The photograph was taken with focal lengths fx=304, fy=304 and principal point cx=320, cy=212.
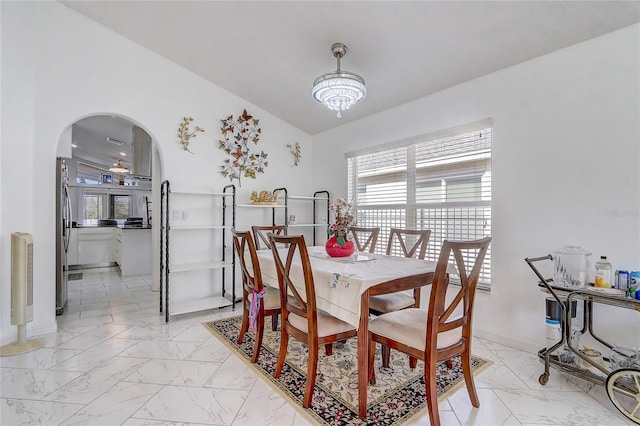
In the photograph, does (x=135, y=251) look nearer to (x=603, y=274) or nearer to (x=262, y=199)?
(x=262, y=199)

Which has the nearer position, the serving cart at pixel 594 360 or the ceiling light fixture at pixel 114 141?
the serving cart at pixel 594 360

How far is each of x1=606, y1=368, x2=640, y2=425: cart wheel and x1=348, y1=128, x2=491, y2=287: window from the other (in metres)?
1.14

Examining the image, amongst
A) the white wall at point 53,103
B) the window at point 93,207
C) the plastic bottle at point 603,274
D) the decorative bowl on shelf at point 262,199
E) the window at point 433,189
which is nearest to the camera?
the plastic bottle at point 603,274

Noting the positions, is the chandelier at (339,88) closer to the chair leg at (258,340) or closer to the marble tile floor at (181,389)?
the chair leg at (258,340)

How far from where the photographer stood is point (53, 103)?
2877 mm

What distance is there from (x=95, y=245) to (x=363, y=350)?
685 centimetres

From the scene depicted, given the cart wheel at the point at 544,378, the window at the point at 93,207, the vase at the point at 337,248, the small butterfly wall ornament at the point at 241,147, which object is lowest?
the cart wheel at the point at 544,378

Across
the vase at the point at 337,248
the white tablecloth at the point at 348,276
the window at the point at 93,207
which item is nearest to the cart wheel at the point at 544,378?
the white tablecloth at the point at 348,276

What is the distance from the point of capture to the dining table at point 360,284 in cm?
163

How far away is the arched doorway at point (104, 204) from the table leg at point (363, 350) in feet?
10.3

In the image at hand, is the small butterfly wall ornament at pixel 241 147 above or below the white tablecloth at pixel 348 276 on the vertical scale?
above

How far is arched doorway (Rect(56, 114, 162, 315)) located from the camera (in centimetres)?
346

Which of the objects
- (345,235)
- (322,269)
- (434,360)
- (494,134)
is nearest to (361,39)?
(494,134)

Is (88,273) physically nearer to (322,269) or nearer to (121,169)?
(121,169)
